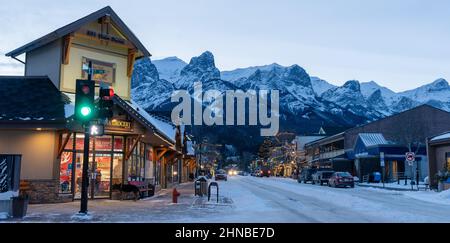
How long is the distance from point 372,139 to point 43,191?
52864 millimetres

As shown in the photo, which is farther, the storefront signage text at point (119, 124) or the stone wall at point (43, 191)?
the storefront signage text at point (119, 124)

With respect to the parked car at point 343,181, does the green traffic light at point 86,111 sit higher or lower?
higher

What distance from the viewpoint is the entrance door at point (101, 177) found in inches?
982

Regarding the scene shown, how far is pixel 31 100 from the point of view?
23.9 meters

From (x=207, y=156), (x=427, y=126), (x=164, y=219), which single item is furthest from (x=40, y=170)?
(x=207, y=156)

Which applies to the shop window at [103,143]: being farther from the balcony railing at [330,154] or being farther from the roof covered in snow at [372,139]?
the balcony railing at [330,154]

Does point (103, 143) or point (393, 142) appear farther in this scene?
point (393, 142)

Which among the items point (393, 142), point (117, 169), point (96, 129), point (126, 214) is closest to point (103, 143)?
point (117, 169)

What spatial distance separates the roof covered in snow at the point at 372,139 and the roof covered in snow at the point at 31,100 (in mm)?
48449

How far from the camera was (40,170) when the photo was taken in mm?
22922

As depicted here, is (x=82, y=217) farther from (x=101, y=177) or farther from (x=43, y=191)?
(x=101, y=177)

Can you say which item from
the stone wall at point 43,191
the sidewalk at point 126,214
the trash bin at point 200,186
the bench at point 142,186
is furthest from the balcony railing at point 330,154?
the stone wall at point 43,191
